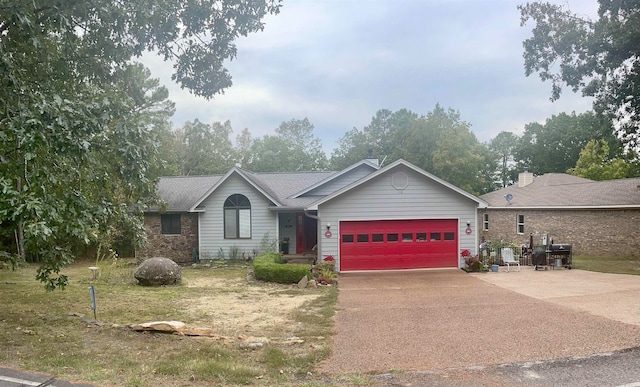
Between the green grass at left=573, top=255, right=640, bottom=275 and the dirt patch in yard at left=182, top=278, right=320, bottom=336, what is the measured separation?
1187 centimetres

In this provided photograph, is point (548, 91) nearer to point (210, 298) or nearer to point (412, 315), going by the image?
point (412, 315)

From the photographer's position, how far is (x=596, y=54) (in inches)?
715

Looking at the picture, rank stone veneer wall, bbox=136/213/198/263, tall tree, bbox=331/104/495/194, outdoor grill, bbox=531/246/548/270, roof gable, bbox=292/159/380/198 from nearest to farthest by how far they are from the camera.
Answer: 1. outdoor grill, bbox=531/246/548/270
2. roof gable, bbox=292/159/380/198
3. stone veneer wall, bbox=136/213/198/263
4. tall tree, bbox=331/104/495/194

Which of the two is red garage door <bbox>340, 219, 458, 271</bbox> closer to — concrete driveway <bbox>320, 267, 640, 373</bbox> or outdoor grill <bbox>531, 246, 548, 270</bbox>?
concrete driveway <bbox>320, 267, 640, 373</bbox>

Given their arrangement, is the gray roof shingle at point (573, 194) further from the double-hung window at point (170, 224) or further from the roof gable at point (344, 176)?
the double-hung window at point (170, 224)

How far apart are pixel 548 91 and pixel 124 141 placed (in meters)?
18.9

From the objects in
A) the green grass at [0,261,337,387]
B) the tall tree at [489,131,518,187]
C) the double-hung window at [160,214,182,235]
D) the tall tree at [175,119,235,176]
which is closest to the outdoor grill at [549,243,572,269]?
the green grass at [0,261,337,387]

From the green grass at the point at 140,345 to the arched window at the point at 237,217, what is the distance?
8561 millimetres

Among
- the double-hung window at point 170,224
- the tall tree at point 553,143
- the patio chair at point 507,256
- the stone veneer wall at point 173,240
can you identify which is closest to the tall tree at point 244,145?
the tall tree at point 553,143

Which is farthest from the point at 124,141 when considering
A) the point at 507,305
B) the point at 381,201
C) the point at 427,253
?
the point at 427,253

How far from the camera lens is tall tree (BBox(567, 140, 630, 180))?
38156 millimetres

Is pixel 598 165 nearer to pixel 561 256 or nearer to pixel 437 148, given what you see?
pixel 437 148

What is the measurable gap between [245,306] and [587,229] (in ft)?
65.0

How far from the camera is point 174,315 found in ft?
32.1
